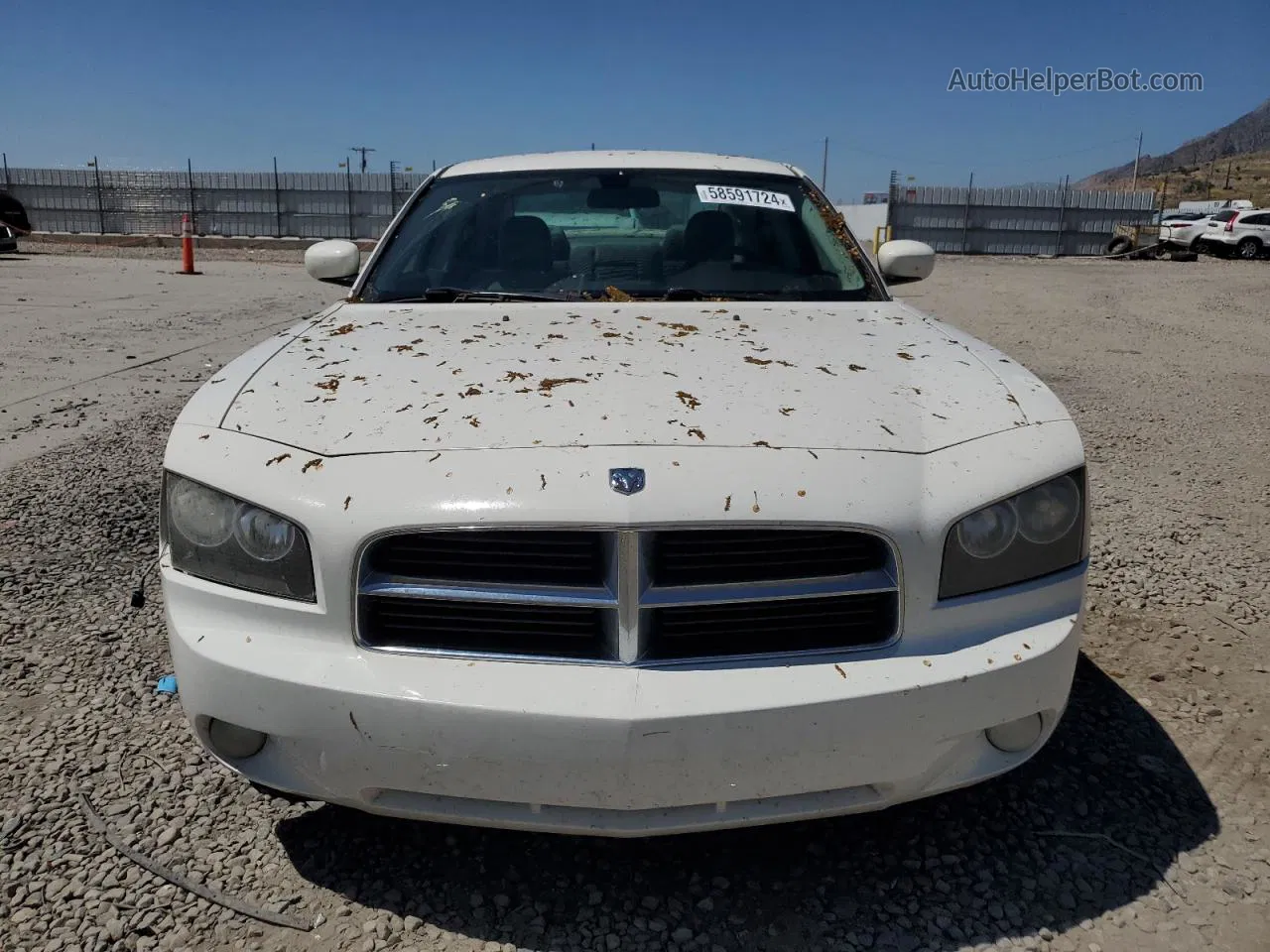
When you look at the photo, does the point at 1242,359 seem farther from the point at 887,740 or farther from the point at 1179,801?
the point at 887,740

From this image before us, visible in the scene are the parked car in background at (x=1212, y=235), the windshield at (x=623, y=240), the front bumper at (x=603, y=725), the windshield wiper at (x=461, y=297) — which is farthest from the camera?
the parked car in background at (x=1212, y=235)

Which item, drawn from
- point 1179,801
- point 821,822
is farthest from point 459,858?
point 1179,801

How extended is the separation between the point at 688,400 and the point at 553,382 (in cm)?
33

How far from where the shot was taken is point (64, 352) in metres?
8.62

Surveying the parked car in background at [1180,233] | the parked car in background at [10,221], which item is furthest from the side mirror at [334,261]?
the parked car in background at [1180,233]

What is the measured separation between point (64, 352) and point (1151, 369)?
995cm

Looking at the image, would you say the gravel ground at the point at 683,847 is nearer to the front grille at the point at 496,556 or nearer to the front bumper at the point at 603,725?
the front bumper at the point at 603,725

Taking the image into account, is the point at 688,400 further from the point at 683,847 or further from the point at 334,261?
the point at 334,261

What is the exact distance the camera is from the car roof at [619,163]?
369cm

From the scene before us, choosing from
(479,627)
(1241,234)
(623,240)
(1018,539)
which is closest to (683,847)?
(479,627)

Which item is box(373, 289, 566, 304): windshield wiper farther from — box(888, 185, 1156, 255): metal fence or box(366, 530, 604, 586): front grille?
box(888, 185, 1156, 255): metal fence

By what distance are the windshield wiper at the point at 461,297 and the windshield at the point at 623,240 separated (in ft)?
0.06

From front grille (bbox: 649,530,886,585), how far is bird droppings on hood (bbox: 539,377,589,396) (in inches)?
22.3

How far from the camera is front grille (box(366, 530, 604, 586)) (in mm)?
1793
